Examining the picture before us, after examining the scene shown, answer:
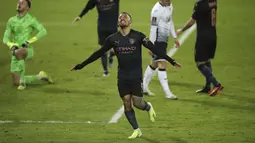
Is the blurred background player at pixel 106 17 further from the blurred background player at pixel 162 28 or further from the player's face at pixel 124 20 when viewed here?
the player's face at pixel 124 20

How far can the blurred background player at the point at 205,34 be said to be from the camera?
18.5m

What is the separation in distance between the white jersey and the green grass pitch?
1.45 meters

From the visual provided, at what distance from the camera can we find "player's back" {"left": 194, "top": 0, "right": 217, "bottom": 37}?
60.8 feet

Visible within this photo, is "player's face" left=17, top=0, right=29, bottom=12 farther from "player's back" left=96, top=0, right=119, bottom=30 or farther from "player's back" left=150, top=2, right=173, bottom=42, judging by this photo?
"player's back" left=150, top=2, right=173, bottom=42

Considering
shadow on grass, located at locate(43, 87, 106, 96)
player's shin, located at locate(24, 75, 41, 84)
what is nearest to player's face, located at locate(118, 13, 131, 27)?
shadow on grass, located at locate(43, 87, 106, 96)

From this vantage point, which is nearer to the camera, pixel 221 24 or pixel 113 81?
pixel 113 81

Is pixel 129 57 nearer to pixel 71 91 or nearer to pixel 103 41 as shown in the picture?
pixel 71 91

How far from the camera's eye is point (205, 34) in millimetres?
18703

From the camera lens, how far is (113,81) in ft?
66.5

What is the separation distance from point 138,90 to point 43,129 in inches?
85.1

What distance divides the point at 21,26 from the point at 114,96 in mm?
2833

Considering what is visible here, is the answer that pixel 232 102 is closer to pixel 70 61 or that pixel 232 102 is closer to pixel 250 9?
pixel 70 61

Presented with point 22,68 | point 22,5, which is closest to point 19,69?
point 22,68

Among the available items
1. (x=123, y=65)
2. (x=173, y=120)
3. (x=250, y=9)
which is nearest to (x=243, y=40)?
(x=250, y=9)
